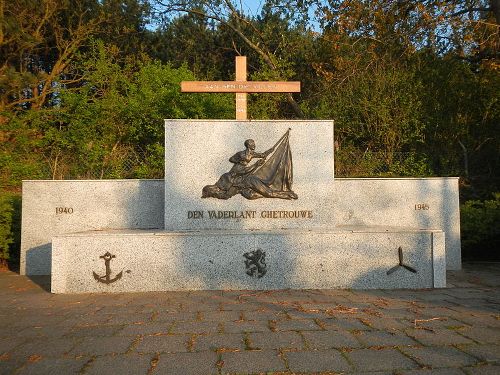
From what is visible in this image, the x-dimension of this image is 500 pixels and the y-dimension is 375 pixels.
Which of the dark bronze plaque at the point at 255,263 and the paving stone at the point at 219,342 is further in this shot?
the dark bronze plaque at the point at 255,263

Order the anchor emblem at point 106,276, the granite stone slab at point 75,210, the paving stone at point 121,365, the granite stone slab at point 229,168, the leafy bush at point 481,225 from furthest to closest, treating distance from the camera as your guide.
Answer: the leafy bush at point 481,225, the granite stone slab at point 75,210, the granite stone slab at point 229,168, the anchor emblem at point 106,276, the paving stone at point 121,365

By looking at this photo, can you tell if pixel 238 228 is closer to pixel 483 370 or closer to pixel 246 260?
pixel 246 260

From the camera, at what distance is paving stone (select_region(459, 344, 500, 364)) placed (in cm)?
381

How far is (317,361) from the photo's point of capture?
3.78 m

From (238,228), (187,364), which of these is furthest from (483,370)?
(238,228)

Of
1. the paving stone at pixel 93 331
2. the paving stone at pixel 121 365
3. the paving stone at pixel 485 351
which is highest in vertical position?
the paving stone at pixel 485 351

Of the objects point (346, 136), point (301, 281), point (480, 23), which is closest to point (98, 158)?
point (346, 136)

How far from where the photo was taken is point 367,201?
31.6 feet

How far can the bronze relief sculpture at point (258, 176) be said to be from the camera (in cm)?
776

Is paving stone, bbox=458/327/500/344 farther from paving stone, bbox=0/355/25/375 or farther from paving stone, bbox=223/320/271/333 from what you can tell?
paving stone, bbox=0/355/25/375

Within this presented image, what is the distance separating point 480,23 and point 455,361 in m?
11.1

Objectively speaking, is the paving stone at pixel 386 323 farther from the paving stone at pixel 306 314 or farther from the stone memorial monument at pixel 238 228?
the stone memorial monument at pixel 238 228

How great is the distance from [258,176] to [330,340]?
3893 mm

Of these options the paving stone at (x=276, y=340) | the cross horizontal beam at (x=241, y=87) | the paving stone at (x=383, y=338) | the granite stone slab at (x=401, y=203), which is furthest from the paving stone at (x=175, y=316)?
the granite stone slab at (x=401, y=203)
